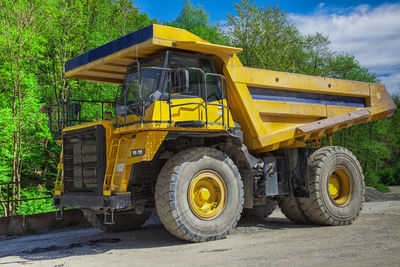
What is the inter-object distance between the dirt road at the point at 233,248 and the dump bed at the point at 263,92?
1.87m

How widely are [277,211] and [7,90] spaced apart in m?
12.7

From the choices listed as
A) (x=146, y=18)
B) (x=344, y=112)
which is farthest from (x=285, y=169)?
(x=146, y=18)

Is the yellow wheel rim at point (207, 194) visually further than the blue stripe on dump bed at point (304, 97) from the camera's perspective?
No

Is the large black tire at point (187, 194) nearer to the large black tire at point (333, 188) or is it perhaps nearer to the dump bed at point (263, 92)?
the dump bed at point (263, 92)

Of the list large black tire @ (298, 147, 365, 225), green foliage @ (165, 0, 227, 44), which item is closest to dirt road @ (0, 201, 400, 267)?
large black tire @ (298, 147, 365, 225)

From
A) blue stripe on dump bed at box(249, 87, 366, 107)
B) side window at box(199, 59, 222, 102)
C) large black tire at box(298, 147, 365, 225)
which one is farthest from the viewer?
large black tire at box(298, 147, 365, 225)

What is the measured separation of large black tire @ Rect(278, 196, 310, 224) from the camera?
8.68m

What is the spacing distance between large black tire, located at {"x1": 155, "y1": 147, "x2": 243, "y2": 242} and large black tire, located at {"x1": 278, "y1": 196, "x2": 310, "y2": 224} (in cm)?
211

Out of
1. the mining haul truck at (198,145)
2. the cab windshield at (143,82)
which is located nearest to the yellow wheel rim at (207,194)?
the mining haul truck at (198,145)

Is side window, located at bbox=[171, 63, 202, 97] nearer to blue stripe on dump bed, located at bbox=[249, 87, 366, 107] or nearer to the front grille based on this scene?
blue stripe on dump bed, located at bbox=[249, 87, 366, 107]

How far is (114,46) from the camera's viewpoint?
7.14 meters

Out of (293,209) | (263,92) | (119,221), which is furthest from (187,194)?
(293,209)

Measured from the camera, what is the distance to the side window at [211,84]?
7191 mm

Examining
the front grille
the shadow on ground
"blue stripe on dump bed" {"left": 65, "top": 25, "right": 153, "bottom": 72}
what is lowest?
the shadow on ground
